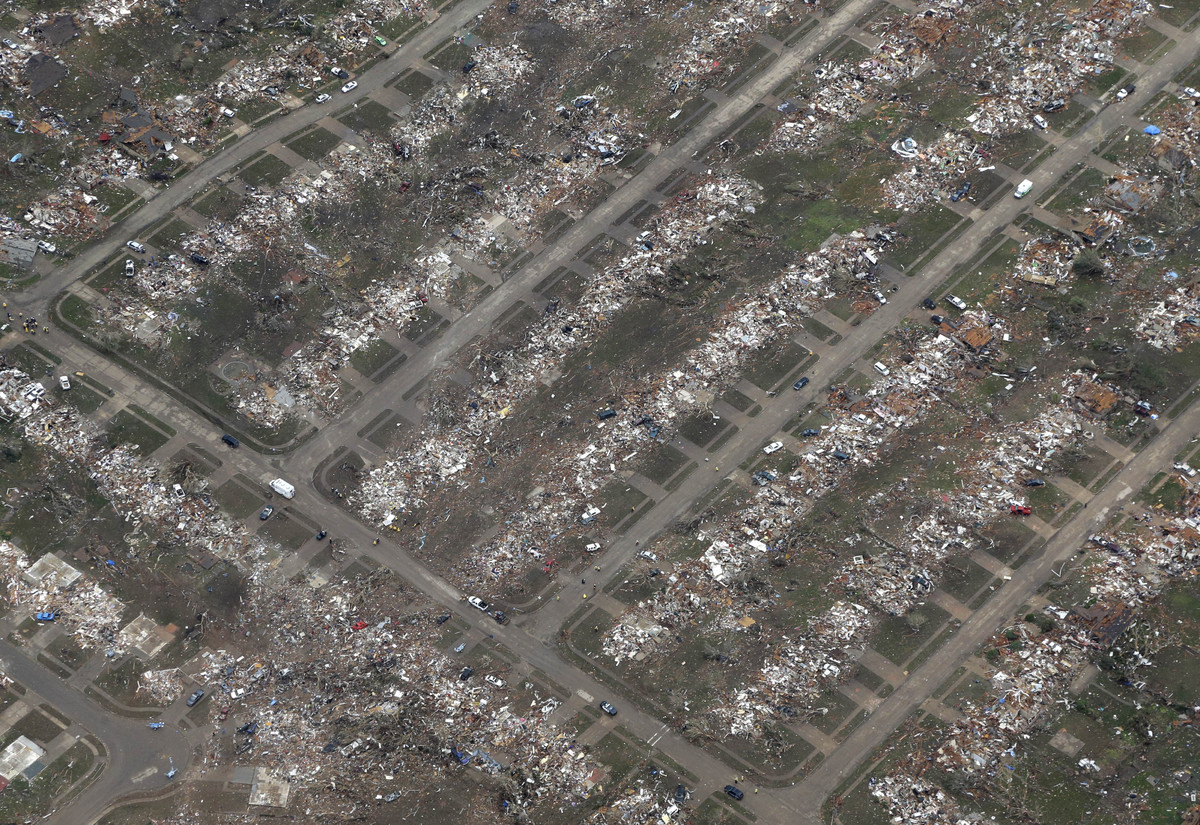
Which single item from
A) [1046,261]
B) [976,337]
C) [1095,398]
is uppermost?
[1046,261]

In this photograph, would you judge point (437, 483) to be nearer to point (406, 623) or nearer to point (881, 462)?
point (406, 623)

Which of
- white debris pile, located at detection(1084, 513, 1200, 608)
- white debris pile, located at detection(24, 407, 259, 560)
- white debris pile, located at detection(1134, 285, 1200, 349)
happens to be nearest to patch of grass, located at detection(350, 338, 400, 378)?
white debris pile, located at detection(24, 407, 259, 560)

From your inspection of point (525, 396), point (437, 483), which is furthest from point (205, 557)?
point (525, 396)

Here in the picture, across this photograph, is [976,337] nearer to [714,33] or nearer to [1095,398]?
[1095,398]

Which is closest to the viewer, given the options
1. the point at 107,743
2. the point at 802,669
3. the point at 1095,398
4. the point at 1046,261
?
the point at 107,743

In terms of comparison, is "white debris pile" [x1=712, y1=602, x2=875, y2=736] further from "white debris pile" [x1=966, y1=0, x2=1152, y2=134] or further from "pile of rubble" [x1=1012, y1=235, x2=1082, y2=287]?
"white debris pile" [x1=966, y1=0, x2=1152, y2=134]

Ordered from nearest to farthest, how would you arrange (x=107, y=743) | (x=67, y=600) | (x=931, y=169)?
(x=107, y=743) → (x=67, y=600) → (x=931, y=169)

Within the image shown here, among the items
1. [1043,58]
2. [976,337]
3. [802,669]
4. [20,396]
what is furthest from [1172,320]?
[20,396]
